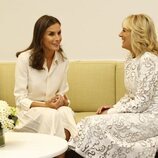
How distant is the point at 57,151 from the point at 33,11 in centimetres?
226

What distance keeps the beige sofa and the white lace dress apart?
0.85 meters

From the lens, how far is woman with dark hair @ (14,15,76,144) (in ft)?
10.3

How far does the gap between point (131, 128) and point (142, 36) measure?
0.68m

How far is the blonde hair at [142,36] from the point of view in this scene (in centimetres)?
294

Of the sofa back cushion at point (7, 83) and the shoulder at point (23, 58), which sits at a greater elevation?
the shoulder at point (23, 58)

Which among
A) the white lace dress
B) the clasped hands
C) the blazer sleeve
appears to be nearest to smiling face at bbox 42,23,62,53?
the blazer sleeve

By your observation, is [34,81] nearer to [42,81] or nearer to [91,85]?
[42,81]

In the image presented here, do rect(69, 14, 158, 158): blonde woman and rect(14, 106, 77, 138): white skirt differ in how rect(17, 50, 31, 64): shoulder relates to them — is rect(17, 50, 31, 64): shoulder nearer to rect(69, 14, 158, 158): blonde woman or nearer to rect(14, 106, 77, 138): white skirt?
rect(14, 106, 77, 138): white skirt

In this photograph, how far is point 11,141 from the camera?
2.43 meters

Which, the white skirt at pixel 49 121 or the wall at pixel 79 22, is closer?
the white skirt at pixel 49 121

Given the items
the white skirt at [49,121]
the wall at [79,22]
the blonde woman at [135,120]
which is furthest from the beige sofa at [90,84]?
the blonde woman at [135,120]

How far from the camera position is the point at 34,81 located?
3.30 metres

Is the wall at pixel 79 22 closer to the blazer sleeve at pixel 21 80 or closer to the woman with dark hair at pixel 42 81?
the woman with dark hair at pixel 42 81

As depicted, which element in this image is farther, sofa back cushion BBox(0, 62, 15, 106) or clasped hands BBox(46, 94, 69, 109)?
sofa back cushion BBox(0, 62, 15, 106)
